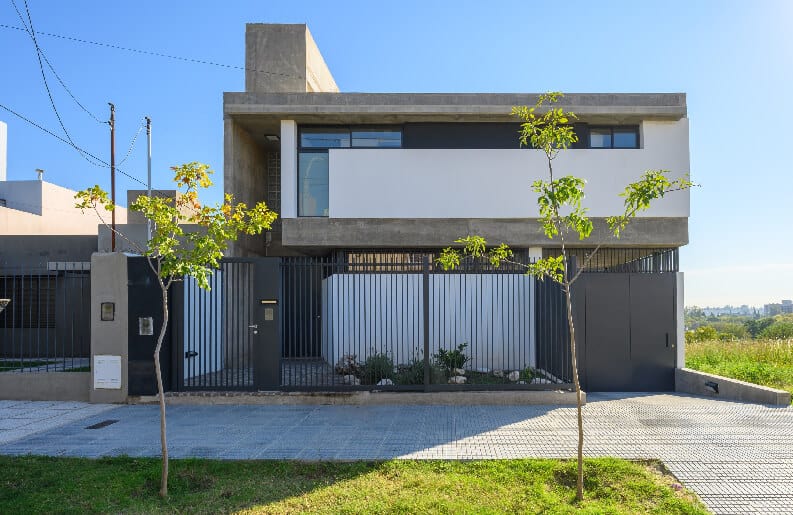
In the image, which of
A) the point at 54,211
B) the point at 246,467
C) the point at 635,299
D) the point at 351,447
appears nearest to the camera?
the point at 246,467

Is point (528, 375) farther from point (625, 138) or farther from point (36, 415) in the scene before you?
point (36, 415)

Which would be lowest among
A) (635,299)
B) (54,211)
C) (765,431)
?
(765,431)

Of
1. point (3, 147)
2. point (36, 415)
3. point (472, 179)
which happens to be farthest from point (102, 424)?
point (3, 147)

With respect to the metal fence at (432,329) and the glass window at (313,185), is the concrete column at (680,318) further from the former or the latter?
the glass window at (313,185)

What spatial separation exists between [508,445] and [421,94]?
975 centimetres

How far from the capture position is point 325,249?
15195mm

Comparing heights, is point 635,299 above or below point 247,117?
below

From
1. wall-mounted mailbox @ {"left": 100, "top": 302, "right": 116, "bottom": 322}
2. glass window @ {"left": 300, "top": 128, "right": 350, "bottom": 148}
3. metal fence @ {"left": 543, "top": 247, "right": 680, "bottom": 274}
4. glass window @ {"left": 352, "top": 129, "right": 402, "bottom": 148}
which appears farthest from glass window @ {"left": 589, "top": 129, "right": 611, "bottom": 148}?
wall-mounted mailbox @ {"left": 100, "top": 302, "right": 116, "bottom": 322}

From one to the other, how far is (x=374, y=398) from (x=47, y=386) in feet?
20.0

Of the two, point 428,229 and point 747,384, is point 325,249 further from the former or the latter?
point 747,384

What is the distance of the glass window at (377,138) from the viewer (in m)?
14.8

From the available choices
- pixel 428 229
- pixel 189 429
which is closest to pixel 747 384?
pixel 428 229

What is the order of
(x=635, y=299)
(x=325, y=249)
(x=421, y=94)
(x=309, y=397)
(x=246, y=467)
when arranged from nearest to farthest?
(x=246, y=467), (x=309, y=397), (x=635, y=299), (x=421, y=94), (x=325, y=249)

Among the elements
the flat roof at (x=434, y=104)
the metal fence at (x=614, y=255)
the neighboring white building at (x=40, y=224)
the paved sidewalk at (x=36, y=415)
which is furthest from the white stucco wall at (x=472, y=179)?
the neighboring white building at (x=40, y=224)
